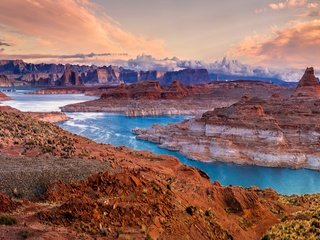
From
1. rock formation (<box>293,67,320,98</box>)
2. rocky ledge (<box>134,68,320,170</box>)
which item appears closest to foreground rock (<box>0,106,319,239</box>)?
rocky ledge (<box>134,68,320,170</box>)

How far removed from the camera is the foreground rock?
16.6 meters

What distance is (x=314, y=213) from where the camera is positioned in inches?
953

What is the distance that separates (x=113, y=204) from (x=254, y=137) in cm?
5193

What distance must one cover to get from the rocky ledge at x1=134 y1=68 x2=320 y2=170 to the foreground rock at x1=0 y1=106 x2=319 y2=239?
104ft

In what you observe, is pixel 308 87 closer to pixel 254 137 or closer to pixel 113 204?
pixel 254 137

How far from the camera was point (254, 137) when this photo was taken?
67.0 m

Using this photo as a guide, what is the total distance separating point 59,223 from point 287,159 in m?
51.3

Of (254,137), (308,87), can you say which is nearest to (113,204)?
(254,137)

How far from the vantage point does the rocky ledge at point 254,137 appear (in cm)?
6250

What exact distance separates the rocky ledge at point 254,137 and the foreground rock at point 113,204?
31.6 m

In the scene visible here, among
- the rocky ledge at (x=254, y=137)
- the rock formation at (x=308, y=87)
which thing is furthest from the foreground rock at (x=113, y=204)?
the rock formation at (x=308, y=87)

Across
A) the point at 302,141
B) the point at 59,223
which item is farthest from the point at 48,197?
the point at 302,141

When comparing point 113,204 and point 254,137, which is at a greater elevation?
point 113,204

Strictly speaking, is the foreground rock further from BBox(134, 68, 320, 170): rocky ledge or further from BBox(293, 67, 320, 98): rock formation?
BBox(293, 67, 320, 98): rock formation
